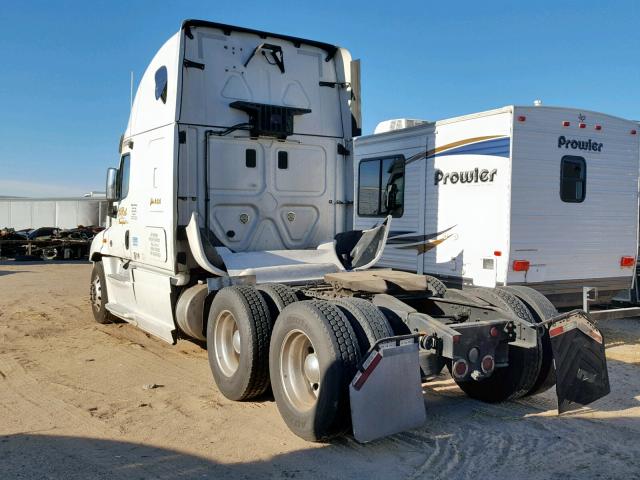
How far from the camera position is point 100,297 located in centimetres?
961

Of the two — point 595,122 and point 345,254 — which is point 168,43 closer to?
point 345,254

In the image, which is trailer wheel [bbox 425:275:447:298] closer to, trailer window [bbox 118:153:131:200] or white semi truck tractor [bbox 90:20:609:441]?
white semi truck tractor [bbox 90:20:609:441]

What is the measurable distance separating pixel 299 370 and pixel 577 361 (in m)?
2.26

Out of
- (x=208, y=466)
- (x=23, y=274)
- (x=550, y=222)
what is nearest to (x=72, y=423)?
(x=208, y=466)

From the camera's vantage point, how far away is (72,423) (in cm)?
512

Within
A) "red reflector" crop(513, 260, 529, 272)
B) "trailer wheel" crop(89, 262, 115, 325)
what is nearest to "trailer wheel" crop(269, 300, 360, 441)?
"red reflector" crop(513, 260, 529, 272)

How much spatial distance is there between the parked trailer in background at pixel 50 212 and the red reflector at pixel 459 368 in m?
31.7

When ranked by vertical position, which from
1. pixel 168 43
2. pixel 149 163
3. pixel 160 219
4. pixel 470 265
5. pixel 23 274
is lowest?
pixel 23 274

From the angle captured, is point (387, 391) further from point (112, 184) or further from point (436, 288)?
point (112, 184)

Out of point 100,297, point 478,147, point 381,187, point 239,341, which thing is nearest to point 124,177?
point 100,297

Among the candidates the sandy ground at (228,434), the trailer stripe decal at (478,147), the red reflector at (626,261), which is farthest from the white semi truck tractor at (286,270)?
the red reflector at (626,261)

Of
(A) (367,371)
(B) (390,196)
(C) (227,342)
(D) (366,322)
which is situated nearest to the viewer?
(A) (367,371)

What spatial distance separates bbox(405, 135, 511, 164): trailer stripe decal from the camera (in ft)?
27.3

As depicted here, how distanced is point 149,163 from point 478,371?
15.7 ft
